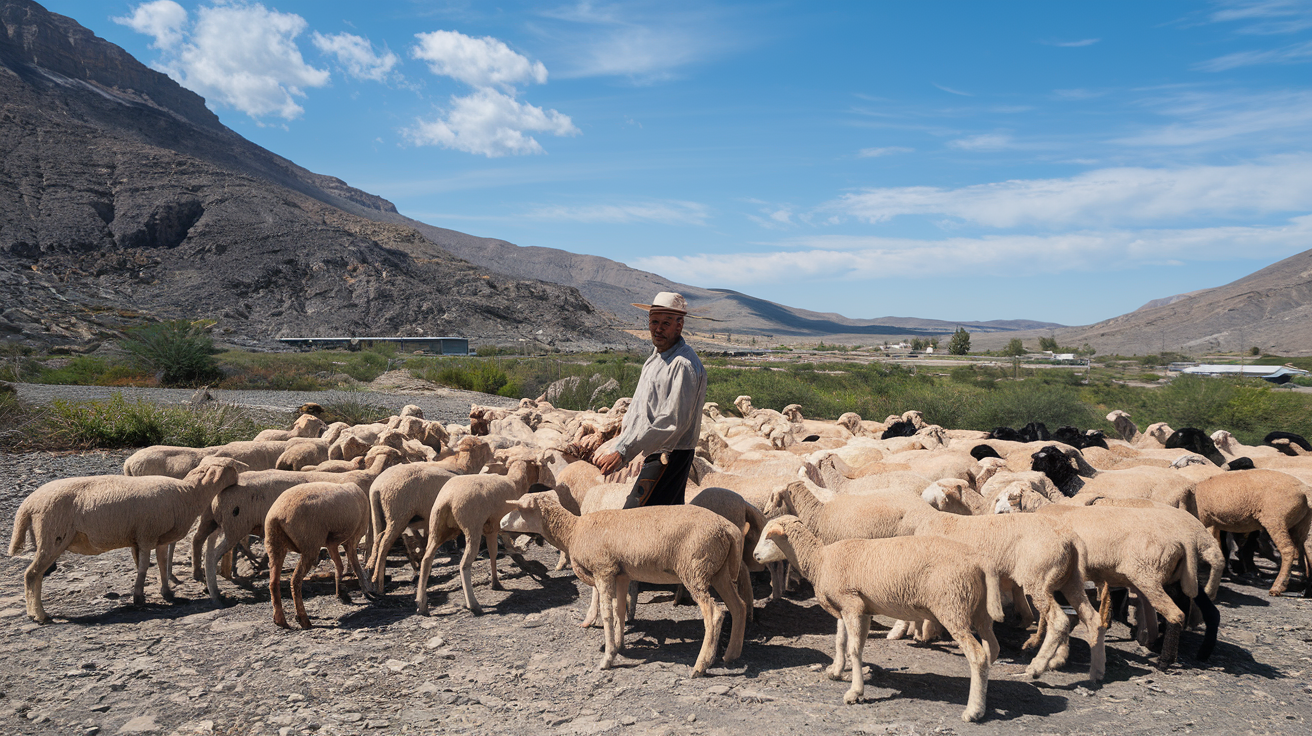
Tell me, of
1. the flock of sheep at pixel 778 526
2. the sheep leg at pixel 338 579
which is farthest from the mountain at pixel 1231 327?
the sheep leg at pixel 338 579

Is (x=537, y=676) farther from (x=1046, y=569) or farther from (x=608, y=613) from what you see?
(x=1046, y=569)

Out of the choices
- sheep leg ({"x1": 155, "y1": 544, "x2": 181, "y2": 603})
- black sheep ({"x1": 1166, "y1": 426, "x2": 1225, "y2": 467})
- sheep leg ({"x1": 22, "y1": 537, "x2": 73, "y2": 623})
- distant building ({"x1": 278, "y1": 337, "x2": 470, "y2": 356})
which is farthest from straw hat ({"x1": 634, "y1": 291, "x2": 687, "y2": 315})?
distant building ({"x1": 278, "y1": 337, "x2": 470, "y2": 356})

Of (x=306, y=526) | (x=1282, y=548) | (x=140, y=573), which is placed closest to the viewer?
(x=306, y=526)

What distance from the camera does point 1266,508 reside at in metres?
7.02

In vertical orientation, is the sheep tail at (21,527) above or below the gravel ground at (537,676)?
above

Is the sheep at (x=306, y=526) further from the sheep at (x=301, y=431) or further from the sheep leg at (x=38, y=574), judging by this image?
the sheep at (x=301, y=431)

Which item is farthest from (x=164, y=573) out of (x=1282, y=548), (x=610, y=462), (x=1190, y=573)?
(x=1282, y=548)

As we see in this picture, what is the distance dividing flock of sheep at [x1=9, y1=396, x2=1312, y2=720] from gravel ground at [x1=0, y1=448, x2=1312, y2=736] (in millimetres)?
245

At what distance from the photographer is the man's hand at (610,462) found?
213 inches

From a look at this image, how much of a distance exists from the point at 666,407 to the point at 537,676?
2.17m

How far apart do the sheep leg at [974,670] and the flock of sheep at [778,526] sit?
0.05 ft

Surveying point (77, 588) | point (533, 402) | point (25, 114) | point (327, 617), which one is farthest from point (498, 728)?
point (25, 114)

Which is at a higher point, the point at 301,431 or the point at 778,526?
the point at 778,526

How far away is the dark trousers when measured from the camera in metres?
5.81
